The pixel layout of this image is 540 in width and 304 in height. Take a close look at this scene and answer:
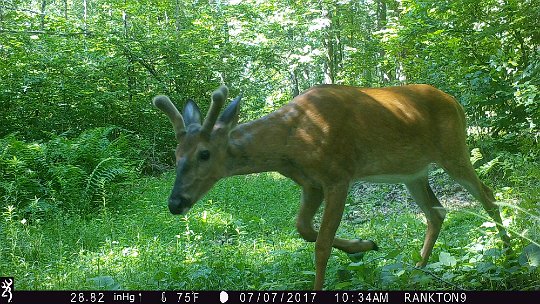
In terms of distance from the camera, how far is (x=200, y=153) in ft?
13.3

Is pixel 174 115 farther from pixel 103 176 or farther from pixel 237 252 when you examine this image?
pixel 103 176

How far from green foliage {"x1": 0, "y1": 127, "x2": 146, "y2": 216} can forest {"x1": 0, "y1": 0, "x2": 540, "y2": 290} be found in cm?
3

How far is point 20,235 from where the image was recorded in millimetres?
5988

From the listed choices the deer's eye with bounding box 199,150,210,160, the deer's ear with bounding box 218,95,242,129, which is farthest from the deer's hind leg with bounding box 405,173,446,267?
the deer's eye with bounding box 199,150,210,160

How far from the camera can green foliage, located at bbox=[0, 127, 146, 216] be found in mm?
8000

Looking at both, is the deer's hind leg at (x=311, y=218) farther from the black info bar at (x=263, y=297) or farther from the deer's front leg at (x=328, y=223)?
the black info bar at (x=263, y=297)

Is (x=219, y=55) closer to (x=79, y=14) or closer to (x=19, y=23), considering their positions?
(x=19, y=23)

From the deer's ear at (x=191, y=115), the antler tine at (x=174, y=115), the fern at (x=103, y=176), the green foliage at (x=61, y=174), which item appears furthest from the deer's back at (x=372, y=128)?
the fern at (x=103, y=176)

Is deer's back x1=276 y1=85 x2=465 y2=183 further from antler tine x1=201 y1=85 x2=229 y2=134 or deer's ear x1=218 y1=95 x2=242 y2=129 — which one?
antler tine x1=201 y1=85 x2=229 y2=134

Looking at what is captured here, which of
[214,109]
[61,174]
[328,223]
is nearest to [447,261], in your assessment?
[328,223]

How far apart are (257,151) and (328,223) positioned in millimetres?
776

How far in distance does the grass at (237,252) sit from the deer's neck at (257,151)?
888 millimetres

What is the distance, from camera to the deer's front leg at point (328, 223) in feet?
13.6

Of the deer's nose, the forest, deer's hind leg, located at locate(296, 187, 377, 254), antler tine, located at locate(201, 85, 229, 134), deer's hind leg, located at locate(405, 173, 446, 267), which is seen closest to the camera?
the deer's nose
